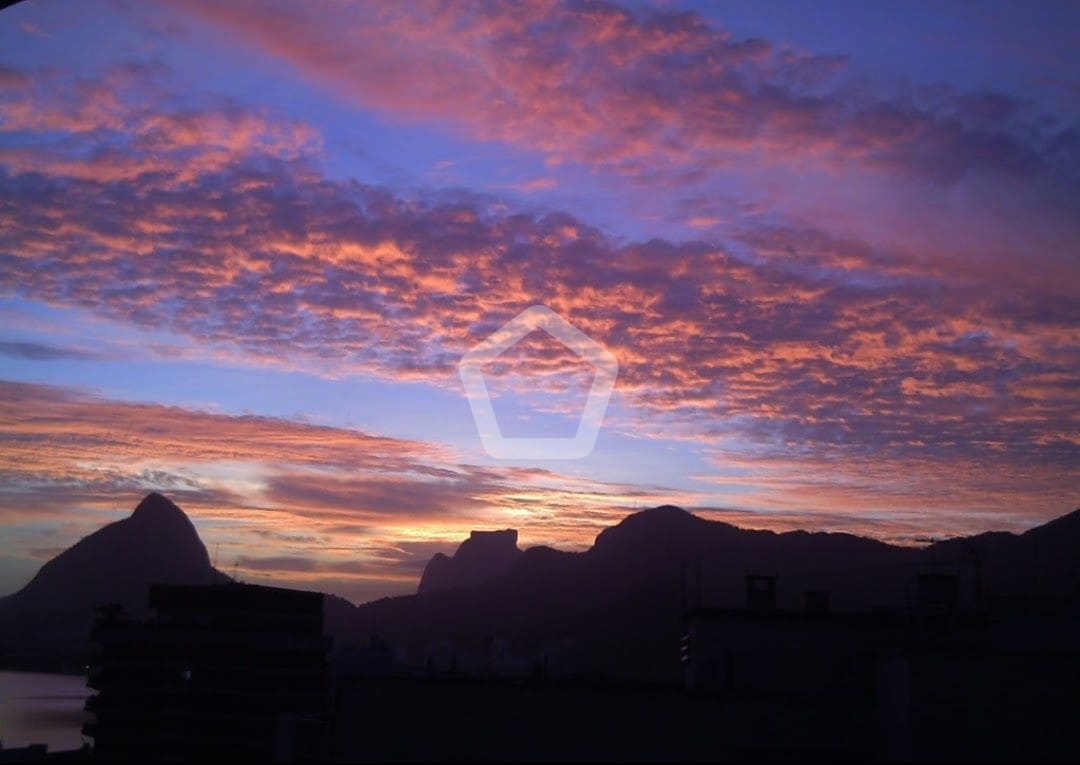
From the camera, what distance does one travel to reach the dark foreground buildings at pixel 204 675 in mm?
57719

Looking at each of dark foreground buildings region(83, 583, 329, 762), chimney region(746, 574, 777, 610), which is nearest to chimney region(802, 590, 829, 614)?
chimney region(746, 574, 777, 610)

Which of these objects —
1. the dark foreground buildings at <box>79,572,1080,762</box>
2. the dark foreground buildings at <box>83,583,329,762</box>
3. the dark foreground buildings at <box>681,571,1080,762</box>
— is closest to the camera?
the dark foreground buildings at <box>681,571,1080,762</box>

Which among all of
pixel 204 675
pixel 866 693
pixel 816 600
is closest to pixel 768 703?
pixel 866 693

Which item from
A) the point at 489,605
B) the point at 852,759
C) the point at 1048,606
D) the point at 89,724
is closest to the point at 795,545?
the point at 489,605

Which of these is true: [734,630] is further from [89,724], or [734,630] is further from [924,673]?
[89,724]

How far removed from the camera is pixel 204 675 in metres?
58.5

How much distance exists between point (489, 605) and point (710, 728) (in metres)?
148

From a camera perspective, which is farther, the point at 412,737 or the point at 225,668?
the point at 225,668

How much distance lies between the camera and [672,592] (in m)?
132

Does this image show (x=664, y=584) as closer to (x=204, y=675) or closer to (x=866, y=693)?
(x=204, y=675)

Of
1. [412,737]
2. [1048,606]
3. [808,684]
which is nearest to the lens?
[412,737]

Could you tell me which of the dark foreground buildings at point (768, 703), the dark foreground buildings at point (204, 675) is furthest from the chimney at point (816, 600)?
the dark foreground buildings at point (204, 675)

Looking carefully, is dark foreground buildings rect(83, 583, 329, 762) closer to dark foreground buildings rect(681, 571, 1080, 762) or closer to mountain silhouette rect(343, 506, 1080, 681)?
mountain silhouette rect(343, 506, 1080, 681)

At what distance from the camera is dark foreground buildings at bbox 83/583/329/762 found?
5772 cm
